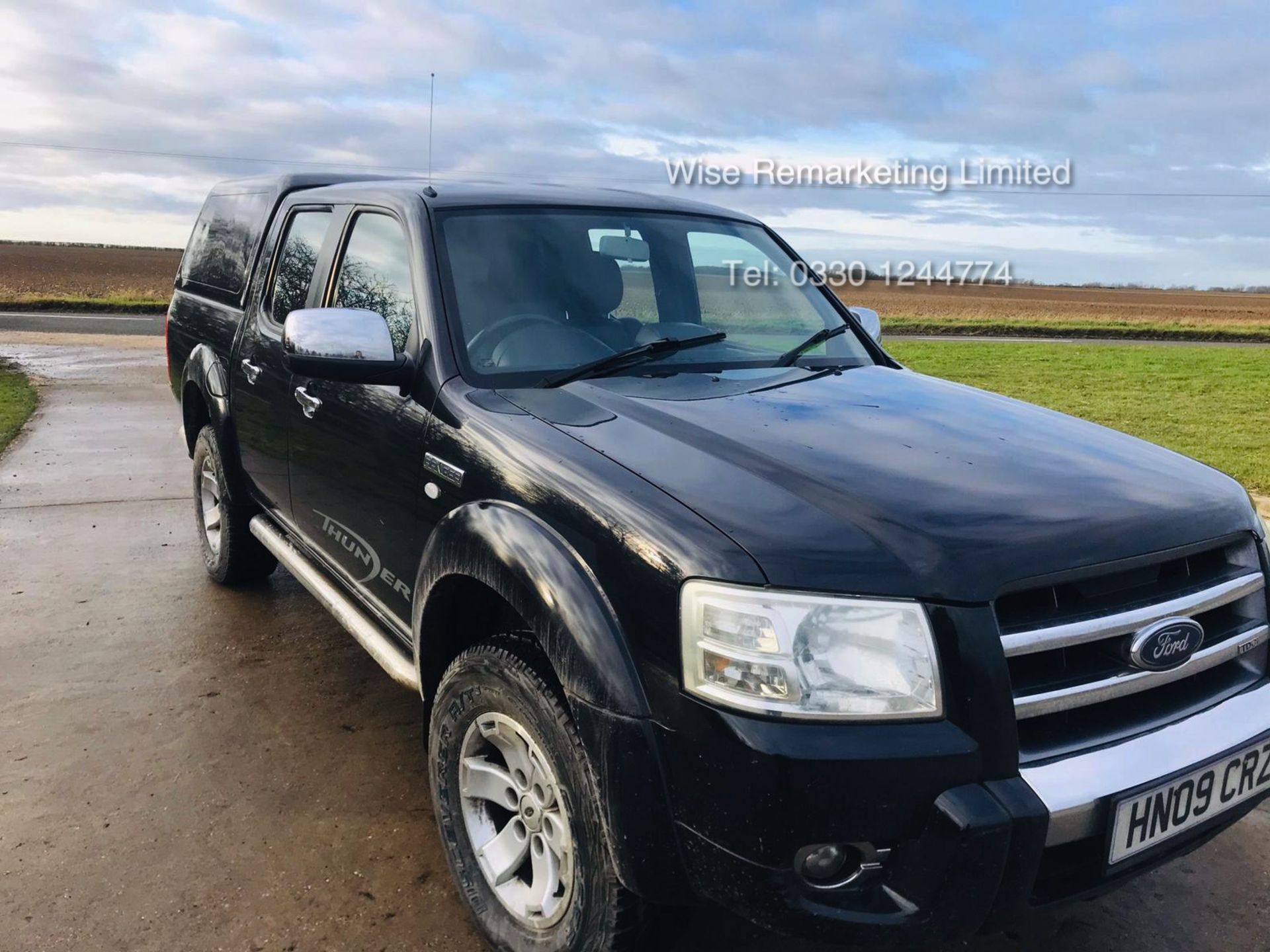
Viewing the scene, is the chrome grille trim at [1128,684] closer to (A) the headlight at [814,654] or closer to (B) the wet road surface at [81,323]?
(A) the headlight at [814,654]

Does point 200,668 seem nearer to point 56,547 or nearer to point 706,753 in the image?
point 56,547

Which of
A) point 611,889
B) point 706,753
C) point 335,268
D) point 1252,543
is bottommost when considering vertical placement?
point 611,889

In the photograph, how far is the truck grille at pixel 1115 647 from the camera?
191cm

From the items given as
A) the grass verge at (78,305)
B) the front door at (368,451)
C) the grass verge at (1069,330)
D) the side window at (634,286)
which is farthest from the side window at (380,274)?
the grass verge at (78,305)

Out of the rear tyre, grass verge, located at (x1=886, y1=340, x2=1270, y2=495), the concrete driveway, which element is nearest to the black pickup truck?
the concrete driveway

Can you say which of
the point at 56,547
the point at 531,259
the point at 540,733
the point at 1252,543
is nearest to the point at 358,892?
the point at 540,733

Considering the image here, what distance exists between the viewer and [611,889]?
1.97 m

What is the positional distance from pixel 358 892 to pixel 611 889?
1.03m

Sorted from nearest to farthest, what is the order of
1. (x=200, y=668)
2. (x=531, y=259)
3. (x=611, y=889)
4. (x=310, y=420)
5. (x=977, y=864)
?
(x=977, y=864)
(x=611, y=889)
(x=531, y=259)
(x=310, y=420)
(x=200, y=668)

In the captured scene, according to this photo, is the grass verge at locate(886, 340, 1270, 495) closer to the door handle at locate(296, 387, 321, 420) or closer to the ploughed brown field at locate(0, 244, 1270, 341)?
the ploughed brown field at locate(0, 244, 1270, 341)

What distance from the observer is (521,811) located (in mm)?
2268

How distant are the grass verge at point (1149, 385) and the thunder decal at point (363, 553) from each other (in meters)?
6.83

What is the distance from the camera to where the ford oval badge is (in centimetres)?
201

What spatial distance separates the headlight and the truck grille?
19cm
